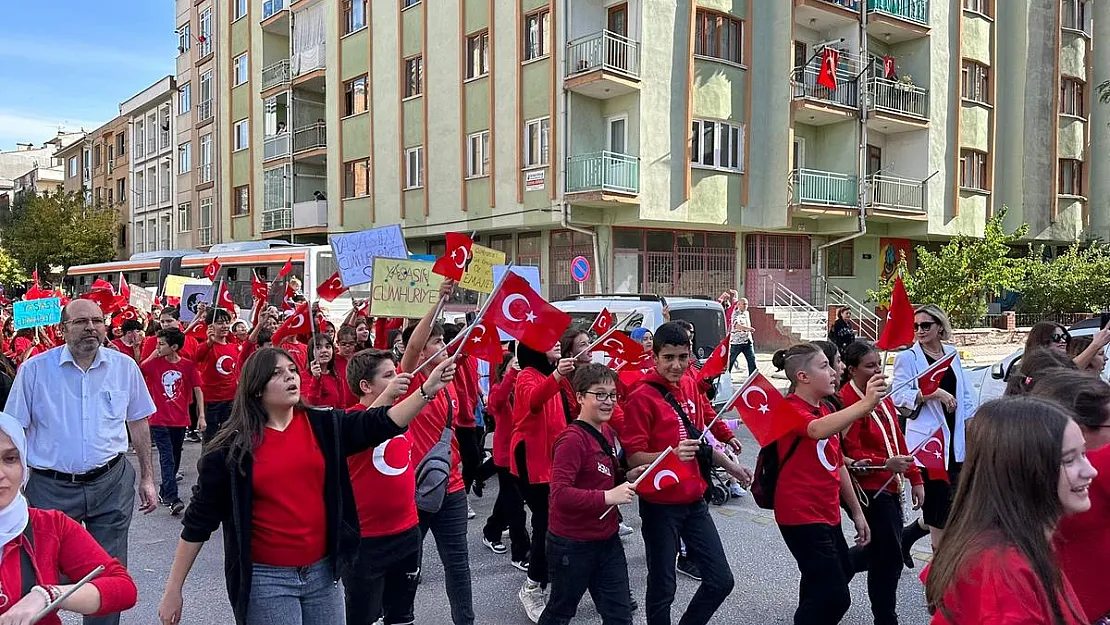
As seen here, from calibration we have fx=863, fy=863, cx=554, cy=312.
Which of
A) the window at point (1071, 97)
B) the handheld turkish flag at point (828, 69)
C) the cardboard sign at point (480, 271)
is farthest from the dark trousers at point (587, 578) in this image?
the window at point (1071, 97)

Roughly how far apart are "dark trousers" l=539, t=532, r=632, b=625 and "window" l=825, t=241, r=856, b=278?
76.1ft

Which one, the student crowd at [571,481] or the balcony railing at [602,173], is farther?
the balcony railing at [602,173]

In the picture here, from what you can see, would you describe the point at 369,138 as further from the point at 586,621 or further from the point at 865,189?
the point at 586,621

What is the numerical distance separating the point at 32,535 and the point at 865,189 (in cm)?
2425

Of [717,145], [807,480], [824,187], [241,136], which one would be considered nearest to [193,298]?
[717,145]

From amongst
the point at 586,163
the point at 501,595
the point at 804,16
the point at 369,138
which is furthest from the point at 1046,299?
the point at 501,595

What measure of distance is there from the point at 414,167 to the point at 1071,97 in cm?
2264

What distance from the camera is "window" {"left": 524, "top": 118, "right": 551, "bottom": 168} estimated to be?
70.3 ft

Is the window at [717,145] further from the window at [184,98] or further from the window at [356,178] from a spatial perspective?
the window at [184,98]

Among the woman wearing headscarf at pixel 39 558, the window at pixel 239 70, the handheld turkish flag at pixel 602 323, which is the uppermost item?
the window at pixel 239 70

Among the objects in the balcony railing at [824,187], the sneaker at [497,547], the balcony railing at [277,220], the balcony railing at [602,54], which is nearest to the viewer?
the sneaker at [497,547]

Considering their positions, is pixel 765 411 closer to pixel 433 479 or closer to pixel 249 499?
pixel 433 479

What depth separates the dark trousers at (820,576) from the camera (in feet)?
13.3

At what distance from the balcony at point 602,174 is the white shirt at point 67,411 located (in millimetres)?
15951
